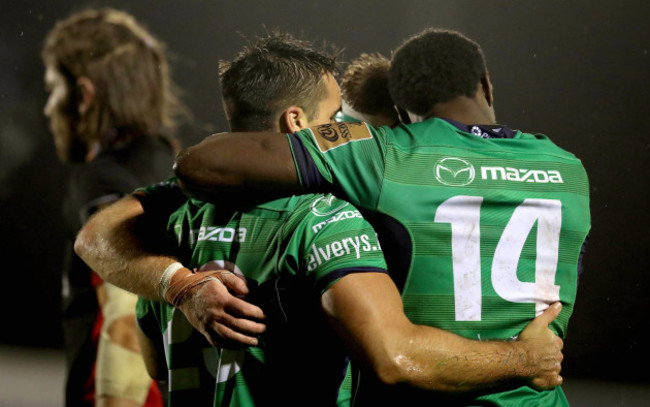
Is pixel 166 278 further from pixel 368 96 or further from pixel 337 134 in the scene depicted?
pixel 368 96

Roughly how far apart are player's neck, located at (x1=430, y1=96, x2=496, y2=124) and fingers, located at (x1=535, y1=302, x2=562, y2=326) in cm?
40

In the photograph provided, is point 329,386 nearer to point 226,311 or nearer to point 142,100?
point 226,311

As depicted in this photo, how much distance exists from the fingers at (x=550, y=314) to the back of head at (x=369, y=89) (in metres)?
0.99

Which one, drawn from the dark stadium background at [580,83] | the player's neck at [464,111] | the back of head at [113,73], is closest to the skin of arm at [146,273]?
the player's neck at [464,111]

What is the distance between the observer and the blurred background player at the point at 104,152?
2.25m

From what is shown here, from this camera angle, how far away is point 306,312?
1.12 m

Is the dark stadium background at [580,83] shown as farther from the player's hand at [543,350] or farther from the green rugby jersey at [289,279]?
the green rugby jersey at [289,279]

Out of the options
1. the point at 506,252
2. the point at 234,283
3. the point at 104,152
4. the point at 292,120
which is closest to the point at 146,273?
the point at 234,283

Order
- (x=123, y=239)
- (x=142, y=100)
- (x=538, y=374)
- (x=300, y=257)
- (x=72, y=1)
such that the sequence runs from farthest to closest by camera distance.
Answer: (x=72, y=1) < (x=142, y=100) < (x=123, y=239) < (x=538, y=374) < (x=300, y=257)

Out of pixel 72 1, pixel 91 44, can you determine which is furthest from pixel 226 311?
pixel 72 1

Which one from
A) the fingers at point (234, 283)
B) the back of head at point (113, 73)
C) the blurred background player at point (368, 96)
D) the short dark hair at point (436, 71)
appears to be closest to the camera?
the fingers at point (234, 283)

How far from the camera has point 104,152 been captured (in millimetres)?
2385

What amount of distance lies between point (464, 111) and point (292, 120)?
0.36 meters

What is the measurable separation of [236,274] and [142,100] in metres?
1.57
